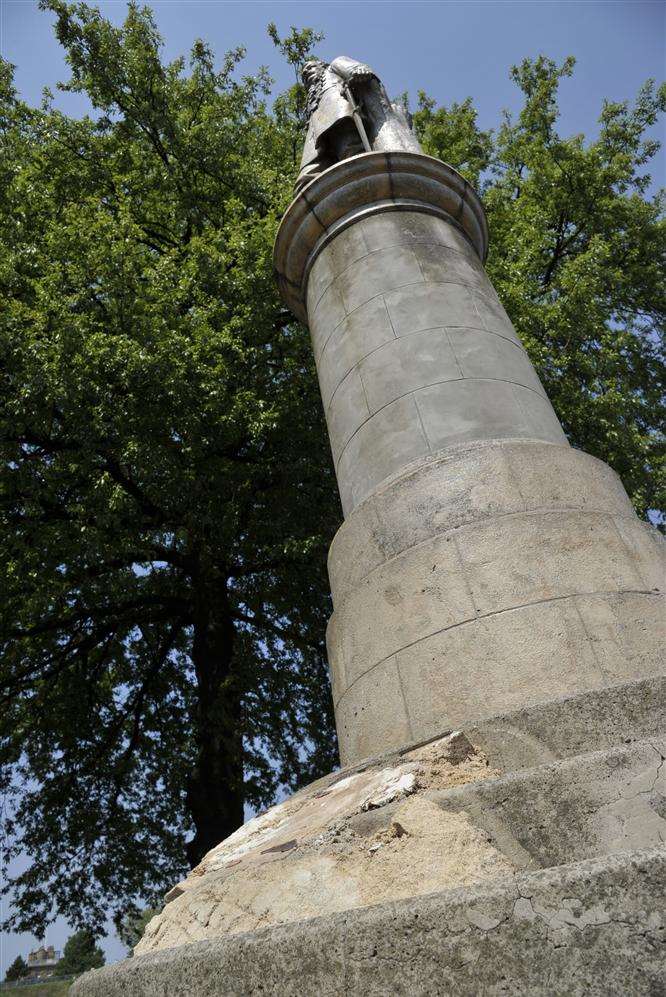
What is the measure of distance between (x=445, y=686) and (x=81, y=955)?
1636 cm

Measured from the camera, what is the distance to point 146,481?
31.2 feet

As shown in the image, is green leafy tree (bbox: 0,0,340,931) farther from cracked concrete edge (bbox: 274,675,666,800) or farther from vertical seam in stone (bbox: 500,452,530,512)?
cracked concrete edge (bbox: 274,675,666,800)

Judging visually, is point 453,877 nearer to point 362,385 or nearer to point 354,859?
point 354,859

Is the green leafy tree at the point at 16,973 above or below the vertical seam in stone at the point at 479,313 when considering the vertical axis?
below

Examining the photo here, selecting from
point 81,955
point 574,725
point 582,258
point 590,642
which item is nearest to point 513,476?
point 590,642

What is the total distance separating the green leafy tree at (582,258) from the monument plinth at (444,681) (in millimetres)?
4364

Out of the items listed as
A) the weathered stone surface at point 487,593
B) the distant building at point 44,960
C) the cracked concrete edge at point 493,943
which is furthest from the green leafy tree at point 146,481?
the distant building at point 44,960

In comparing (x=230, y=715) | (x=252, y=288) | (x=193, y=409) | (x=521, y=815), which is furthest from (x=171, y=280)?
(x=521, y=815)

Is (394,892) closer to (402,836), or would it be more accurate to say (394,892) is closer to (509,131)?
(402,836)

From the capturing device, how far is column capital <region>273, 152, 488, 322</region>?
19.7 feet

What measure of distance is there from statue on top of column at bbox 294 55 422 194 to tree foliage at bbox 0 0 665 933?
11.0 ft

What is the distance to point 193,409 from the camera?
375 inches

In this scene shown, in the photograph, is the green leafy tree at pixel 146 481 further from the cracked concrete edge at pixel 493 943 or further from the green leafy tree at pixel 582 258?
the cracked concrete edge at pixel 493 943

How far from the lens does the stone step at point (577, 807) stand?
199 centimetres
